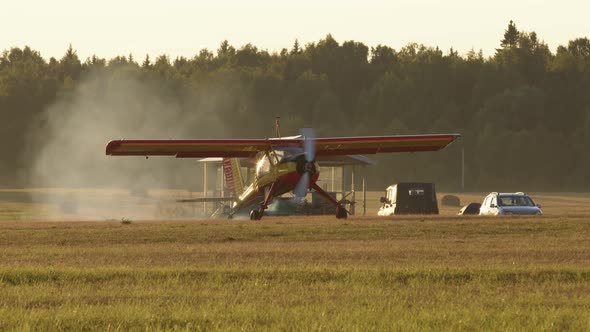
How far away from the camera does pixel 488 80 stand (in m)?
135

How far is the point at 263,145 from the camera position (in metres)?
45.4

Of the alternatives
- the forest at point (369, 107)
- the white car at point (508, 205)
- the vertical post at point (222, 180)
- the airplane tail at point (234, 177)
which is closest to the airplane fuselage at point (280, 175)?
the airplane tail at point (234, 177)

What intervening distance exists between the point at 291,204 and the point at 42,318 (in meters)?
35.8

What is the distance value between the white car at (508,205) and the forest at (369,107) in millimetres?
70922

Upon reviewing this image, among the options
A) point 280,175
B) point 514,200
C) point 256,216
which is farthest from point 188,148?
point 514,200

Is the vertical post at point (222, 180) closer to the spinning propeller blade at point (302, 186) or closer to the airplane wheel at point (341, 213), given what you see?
the spinning propeller blade at point (302, 186)

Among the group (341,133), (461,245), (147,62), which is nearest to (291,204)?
(461,245)

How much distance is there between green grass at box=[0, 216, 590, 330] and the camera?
15492 millimetres

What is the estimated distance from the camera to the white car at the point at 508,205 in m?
46.2

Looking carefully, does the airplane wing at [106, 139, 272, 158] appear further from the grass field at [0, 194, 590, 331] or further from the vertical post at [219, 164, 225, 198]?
the vertical post at [219, 164, 225, 198]

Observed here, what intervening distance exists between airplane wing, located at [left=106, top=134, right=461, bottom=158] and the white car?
9.42 feet

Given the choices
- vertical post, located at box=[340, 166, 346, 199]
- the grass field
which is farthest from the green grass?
vertical post, located at box=[340, 166, 346, 199]

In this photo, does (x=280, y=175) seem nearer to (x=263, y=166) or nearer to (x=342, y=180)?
(x=263, y=166)

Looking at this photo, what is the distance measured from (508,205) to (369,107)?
298 ft
